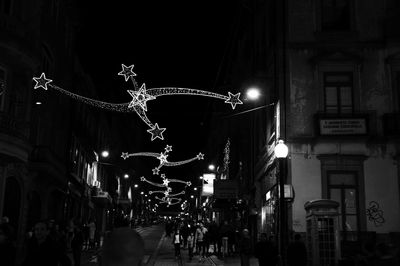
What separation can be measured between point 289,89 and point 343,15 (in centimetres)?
449

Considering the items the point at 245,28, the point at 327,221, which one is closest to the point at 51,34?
the point at 245,28

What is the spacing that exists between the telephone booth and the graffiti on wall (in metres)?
4.63

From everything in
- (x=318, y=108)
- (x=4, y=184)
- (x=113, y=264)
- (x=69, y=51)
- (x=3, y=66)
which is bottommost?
(x=113, y=264)

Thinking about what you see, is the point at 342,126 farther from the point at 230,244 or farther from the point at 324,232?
the point at 230,244

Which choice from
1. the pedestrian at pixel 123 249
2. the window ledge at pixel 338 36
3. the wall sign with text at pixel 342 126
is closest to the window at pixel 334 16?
the window ledge at pixel 338 36

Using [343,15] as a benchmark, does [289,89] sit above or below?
below

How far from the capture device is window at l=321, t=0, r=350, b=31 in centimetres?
2670

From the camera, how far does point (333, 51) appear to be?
26.1m

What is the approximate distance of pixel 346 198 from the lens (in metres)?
25.2

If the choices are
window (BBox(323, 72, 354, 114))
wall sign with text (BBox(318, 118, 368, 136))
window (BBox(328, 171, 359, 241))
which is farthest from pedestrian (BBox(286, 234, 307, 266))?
window (BBox(323, 72, 354, 114))

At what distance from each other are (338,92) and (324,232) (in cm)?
759

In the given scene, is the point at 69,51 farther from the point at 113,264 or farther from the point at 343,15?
the point at 113,264

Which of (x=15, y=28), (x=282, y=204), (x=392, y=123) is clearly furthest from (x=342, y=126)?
(x=15, y=28)

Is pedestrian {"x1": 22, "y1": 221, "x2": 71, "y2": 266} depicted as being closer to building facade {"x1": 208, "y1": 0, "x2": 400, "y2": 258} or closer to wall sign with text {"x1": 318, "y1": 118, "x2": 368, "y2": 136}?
building facade {"x1": 208, "y1": 0, "x2": 400, "y2": 258}
